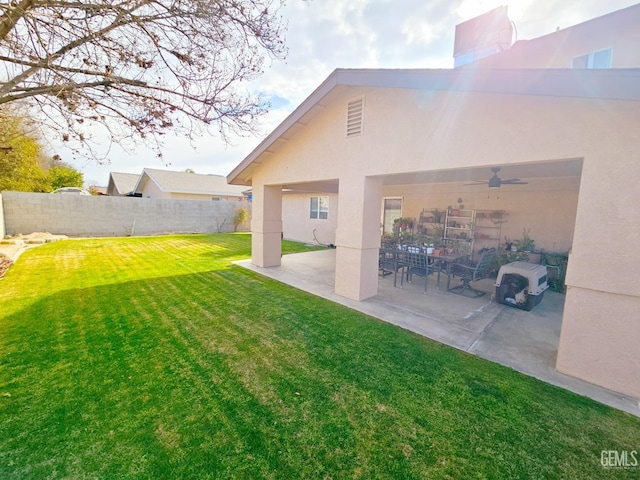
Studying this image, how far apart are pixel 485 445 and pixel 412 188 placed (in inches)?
375

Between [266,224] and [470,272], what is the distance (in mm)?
6166

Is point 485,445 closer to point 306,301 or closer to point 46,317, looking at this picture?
point 306,301

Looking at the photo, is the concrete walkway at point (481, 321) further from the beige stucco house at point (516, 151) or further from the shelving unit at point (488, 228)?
the shelving unit at point (488, 228)

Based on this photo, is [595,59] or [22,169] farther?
[22,169]

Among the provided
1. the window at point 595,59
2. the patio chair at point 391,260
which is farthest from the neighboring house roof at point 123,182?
the window at point 595,59

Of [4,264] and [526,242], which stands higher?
[526,242]

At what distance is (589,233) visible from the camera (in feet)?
10.9

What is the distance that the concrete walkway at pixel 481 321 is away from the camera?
3721mm

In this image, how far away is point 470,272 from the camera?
284 inches

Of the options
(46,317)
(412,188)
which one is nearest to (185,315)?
(46,317)

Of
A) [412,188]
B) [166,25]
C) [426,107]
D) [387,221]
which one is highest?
[166,25]

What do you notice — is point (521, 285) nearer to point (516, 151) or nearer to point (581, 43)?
point (516, 151)

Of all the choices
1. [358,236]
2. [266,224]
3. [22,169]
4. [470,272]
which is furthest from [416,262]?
[22,169]

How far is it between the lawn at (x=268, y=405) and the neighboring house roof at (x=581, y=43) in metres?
10.0
